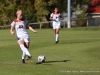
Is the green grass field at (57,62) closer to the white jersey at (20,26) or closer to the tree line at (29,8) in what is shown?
the white jersey at (20,26)

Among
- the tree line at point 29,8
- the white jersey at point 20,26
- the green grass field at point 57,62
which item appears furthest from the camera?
the tree line at point 29,8

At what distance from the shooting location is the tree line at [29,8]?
65.2 meters

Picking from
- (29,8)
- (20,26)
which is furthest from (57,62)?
(29,8)

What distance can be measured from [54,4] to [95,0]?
1745 cm

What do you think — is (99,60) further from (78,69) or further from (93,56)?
(78,69)

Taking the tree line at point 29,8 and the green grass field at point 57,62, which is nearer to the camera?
the green grass field at point 57,62

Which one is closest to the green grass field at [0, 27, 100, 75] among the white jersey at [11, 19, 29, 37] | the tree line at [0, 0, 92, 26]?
the white jersey at [11, 19, 29, 37]

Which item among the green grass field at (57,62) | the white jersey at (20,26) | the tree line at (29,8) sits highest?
the white jersey at (20,26)

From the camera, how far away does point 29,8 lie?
221 ft

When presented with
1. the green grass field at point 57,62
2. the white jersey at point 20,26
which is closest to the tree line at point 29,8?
the green grass field at point 57,62

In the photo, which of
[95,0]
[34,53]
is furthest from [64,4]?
[34,53]

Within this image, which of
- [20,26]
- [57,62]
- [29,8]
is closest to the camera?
[20,26]

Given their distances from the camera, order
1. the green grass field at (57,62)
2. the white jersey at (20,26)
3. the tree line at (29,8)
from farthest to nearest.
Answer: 1. the tree line at (29,8)
2. the white jersey at (20,26)
3. the green grass field at (57,62)

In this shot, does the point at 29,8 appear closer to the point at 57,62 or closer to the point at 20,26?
the point at 57,62
